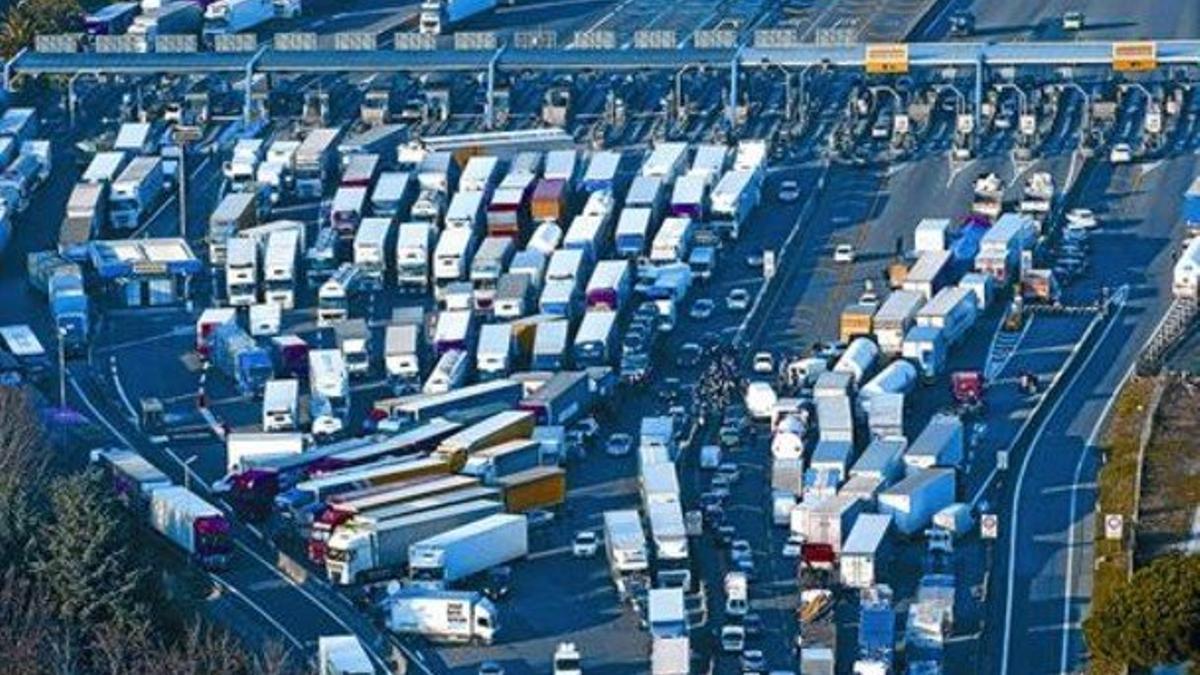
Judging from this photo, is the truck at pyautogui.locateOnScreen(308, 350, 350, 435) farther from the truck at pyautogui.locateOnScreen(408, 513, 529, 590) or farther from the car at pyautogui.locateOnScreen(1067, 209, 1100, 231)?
the car at pyautogui.locateOnScreen(1067, 209, 1100, 231)

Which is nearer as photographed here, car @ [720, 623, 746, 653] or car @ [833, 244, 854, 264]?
car @ [720, 623, 746, 653]

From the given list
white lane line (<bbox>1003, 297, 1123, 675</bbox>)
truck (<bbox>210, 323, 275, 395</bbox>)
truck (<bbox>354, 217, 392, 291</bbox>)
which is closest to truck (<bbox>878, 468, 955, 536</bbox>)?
white lane line (<bbox>1003, 297, 1123, 675</bbox>)

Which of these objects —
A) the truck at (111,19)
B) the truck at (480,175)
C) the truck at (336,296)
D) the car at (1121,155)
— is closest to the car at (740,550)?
the truck at (336,296)

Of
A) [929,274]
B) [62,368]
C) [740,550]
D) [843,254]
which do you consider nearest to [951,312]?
[929,274]

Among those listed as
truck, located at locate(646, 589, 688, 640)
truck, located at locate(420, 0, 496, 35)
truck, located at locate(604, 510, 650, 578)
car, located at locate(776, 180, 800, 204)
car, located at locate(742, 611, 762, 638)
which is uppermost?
truck, located at locate(646, 589, 688, 640)

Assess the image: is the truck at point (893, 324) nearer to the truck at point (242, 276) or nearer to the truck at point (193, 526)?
the truck at point (242, 276)

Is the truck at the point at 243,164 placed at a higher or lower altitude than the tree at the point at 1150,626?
lower
